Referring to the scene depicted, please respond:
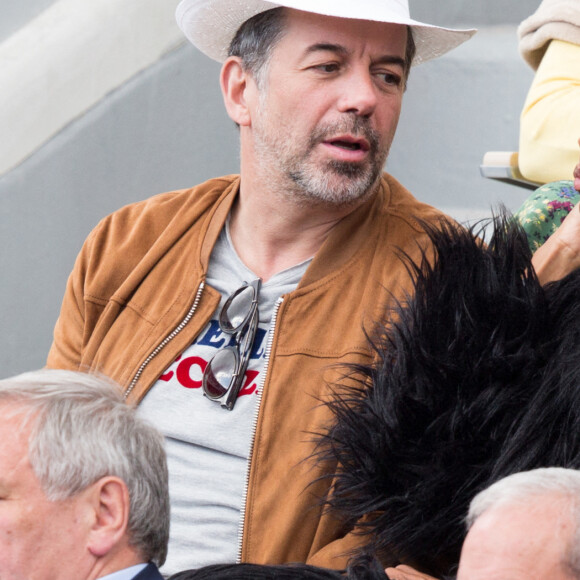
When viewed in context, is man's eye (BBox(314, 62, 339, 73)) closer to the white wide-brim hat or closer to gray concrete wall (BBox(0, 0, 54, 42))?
the white wide-brim hat

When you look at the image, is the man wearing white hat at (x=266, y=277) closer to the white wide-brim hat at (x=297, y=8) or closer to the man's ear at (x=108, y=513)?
the white wide-brim hat at (x=297, y=8)

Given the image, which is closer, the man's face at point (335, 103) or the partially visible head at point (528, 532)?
the partially visible head at point (528, 532)

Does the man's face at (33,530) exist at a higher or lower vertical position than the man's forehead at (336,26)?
lower

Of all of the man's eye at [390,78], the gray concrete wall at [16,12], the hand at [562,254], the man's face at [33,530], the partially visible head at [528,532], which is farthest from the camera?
the gray concrete wall at [16,12]

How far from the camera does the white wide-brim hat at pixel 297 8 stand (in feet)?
5.65

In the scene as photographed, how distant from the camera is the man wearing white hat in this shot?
162 cm

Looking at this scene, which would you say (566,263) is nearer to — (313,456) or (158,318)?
(313,456)

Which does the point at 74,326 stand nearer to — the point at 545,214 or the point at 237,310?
the point at 237,310

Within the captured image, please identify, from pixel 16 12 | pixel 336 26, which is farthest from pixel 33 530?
pixel 16 12

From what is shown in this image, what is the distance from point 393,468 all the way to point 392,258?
52cm

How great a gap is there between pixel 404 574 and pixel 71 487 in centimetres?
44

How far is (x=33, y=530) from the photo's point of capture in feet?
3.75

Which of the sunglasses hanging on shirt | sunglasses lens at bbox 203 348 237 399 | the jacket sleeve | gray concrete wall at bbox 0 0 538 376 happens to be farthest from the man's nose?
gray concrete wall at bbox 0 0 538 376

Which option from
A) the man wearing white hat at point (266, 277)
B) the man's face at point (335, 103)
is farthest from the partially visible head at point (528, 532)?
the man's face at point (335, 103)
